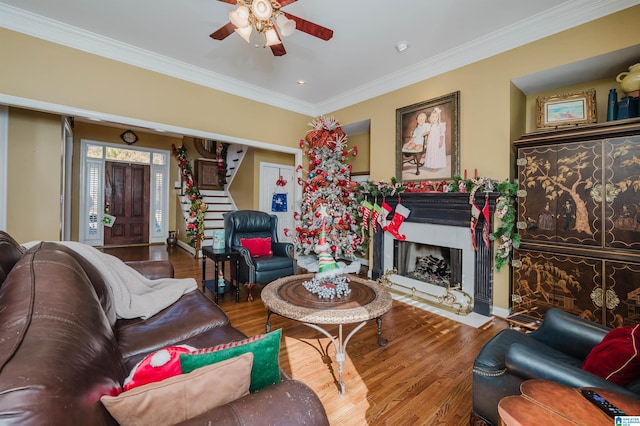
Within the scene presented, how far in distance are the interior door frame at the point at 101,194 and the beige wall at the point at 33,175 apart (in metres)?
4.01

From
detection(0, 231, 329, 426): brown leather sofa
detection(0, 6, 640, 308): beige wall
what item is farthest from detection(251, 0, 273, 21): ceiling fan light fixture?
detection(0, 6, 640, 308): beige wall

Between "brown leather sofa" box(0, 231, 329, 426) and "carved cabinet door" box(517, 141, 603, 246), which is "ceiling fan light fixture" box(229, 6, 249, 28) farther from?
"carved cabinet door" box(517, 141, 603, 246)

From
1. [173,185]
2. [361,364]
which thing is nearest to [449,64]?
[361,364]

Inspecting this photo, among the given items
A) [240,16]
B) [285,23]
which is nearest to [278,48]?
[285,23]

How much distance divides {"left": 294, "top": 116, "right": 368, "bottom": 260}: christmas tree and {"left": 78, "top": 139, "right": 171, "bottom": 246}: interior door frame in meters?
4.89

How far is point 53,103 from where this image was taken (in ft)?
9.88

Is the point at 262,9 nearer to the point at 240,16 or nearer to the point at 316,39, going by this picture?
the point at 240,16

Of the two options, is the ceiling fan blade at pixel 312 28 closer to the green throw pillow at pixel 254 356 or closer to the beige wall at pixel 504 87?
the beige wall at pixel 504 87

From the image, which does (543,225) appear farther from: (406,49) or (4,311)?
(4,311)

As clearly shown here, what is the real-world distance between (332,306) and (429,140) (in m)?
2.80

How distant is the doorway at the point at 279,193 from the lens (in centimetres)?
599

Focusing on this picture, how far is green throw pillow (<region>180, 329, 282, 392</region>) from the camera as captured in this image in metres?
0.86

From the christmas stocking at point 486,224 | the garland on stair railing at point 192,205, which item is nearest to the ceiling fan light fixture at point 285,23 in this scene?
the christmas stocking at point 486,224

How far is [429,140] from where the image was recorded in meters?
3.70
